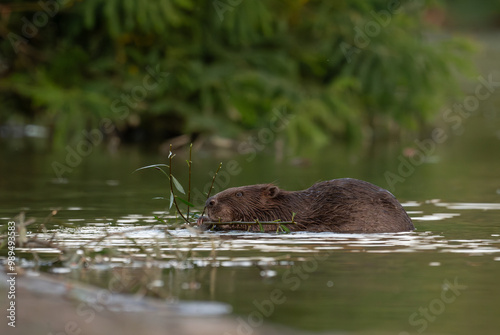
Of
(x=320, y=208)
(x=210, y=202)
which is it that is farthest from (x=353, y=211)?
(x=210, y=202)

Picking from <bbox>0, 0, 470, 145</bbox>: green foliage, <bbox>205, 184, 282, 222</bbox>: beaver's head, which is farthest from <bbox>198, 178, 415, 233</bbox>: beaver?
<bbox>0, 0, 470, 145</bbox>: green foliage

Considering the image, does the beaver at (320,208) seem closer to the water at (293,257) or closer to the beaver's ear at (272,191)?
the beaver's ear at (272,191)

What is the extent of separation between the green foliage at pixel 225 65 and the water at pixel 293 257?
577 cm

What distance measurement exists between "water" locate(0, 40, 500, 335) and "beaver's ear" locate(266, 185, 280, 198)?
2.62 feet

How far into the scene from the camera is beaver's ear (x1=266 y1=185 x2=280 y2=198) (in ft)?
36.1

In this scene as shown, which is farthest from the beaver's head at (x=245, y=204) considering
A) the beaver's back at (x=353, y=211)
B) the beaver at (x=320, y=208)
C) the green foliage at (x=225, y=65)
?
the green foliage at (x=225, y=65)

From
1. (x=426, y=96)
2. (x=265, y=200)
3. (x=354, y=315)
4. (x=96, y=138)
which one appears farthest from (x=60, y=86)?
(x=354, y=315)

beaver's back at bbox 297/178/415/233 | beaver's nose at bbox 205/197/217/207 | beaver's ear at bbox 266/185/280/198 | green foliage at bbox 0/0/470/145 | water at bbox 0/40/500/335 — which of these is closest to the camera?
water at bbox 0/40/500/335

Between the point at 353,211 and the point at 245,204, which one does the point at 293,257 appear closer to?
the point at 353,211

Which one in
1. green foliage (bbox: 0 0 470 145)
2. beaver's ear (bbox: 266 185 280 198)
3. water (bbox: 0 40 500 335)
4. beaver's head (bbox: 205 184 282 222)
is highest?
green foliage (bbox: 0 0 470 145)

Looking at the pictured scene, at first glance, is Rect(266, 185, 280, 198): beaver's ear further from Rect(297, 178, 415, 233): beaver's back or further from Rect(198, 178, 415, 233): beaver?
Rect(297, 178, 415, 233): beaver's back

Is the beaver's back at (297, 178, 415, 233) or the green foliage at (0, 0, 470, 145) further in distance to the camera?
the green foliage at (0, 0, 470, 145)

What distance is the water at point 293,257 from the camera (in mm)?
6664

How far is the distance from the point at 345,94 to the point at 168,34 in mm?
3875
